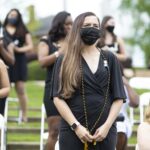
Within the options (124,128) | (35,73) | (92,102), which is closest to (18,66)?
(124,128)

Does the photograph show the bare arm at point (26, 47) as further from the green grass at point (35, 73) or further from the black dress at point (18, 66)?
the green grass at point (35, 73)

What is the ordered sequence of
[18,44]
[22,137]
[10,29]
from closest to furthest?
1. [22,137]
2. [10,29]
3. [18,44]

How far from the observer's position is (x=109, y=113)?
22.6 ft

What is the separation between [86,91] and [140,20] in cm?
4982

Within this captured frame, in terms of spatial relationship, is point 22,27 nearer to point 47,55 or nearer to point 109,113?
point 47,55

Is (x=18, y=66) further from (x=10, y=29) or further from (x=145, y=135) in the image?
(x=145, y=135)

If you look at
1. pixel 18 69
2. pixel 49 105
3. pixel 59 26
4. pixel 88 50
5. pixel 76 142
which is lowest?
pixel 18 69

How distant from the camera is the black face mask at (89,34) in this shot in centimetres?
690

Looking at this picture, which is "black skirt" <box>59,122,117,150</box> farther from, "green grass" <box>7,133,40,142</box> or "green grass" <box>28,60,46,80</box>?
"green grass" <box>28,60,46,80</box>

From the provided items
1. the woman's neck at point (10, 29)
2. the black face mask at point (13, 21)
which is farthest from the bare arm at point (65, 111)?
the woman's neck at point (10, 29)

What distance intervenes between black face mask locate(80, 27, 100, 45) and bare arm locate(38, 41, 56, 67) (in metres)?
1.86

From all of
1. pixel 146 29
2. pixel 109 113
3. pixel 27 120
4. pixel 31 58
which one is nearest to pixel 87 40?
pixel 109 113

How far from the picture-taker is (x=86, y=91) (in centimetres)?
681

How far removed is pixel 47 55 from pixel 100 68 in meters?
2.12
